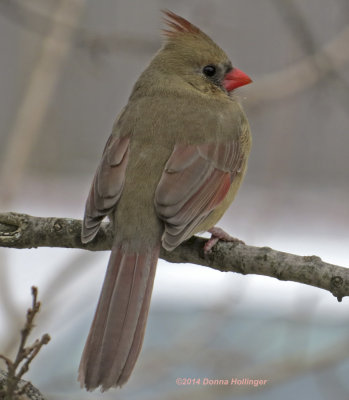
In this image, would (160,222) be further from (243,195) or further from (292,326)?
(243,195)

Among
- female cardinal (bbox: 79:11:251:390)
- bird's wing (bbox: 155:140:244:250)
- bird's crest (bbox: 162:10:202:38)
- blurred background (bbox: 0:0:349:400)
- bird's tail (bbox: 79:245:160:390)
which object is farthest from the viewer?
blurred background (bbox: 0:0:349:400)

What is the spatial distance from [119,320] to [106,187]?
78 cm

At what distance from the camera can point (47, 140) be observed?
8.70m

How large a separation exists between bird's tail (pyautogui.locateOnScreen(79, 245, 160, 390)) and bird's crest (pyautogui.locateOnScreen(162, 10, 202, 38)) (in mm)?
1661

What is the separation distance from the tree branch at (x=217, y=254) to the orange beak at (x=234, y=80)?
1260 millimetres

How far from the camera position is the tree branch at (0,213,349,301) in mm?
3426

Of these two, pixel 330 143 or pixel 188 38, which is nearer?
pixel 188 38

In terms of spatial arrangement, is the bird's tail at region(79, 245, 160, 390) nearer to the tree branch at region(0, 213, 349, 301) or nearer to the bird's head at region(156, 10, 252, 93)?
the tree branch at region(0, 213, 349, 301)

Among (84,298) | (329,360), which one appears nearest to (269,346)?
(329,360)

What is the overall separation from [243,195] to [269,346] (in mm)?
3371

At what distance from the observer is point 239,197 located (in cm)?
977

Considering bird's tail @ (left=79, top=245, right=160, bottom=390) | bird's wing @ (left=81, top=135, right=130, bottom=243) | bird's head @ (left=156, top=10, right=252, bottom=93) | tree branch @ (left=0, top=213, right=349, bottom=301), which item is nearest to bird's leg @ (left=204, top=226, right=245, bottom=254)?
tree branch @ (left=0, top=213, right=349, bottom=301)

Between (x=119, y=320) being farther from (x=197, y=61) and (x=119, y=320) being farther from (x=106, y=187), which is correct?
(x=197, y=61)

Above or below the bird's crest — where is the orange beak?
below
